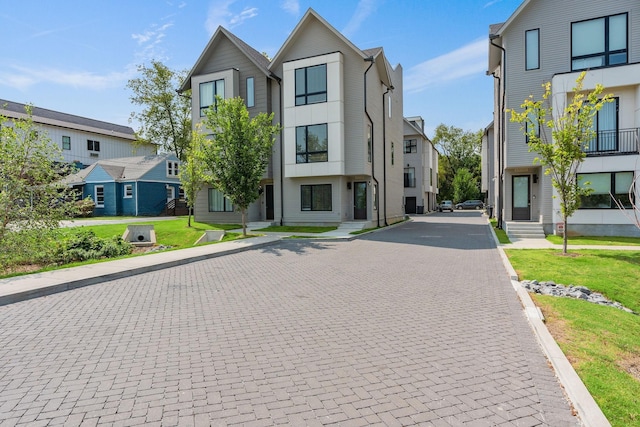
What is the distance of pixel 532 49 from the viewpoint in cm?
1858

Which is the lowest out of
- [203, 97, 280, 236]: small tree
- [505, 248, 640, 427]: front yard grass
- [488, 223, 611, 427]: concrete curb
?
[505, 248, 640, 427]: front yard grass

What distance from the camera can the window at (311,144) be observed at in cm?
2186

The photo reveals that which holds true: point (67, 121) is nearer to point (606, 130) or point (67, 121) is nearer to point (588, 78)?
point (588, 78)

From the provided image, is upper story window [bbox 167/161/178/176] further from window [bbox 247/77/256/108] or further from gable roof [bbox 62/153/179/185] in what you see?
window [bbox 247/77/256/108]

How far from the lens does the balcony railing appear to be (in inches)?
651

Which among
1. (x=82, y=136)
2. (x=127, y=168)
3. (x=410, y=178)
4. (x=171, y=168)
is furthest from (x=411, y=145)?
(x=82, y=136)

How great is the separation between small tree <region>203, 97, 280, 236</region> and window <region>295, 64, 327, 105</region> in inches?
216

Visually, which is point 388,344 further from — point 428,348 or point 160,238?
point 160,238

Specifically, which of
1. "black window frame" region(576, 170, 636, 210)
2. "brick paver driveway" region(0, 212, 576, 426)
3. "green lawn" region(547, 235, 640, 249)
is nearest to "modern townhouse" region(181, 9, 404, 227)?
"green lawn" region(547, 235, 640, 249)

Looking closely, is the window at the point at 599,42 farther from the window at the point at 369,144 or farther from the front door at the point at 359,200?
the front door at the point at 359,200

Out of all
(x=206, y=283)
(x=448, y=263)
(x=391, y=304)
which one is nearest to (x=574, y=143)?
(x=448, y=263)

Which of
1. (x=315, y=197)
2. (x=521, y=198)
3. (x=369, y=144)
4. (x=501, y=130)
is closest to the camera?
(x=521, y=198)

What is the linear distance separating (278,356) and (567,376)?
10.7 ft

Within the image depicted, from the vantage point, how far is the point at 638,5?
16734 millimetres
